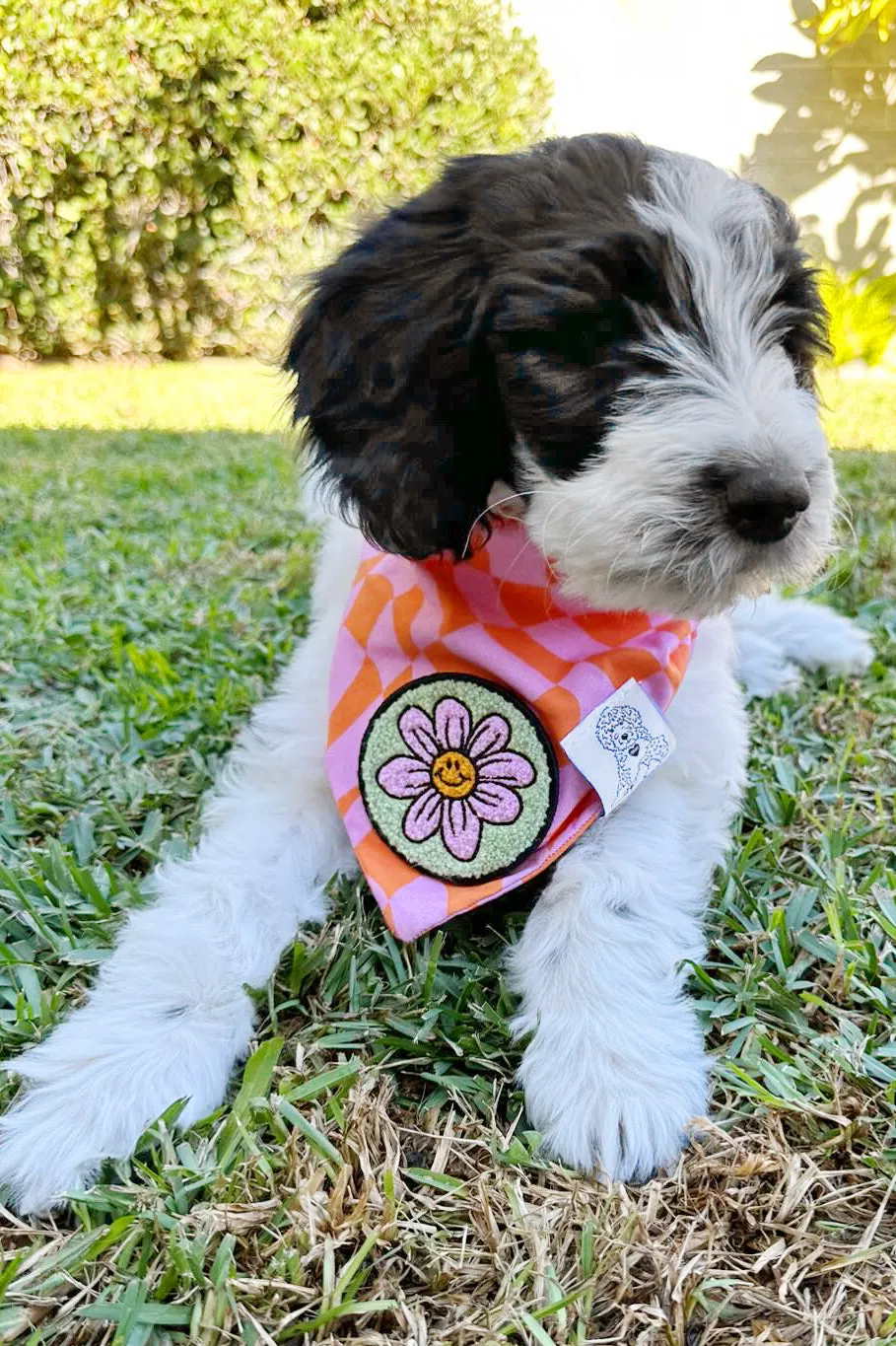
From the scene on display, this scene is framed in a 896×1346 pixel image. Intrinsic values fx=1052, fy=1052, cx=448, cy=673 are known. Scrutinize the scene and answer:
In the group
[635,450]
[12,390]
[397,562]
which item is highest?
[635,450]

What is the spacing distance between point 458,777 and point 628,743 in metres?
0.35

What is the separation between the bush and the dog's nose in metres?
8.21

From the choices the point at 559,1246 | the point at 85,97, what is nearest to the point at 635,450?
the point at 559,1246

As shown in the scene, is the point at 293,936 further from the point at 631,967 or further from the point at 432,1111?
the point at 631,967

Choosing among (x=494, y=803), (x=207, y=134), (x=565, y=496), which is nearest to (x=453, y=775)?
(x=494, y=803)

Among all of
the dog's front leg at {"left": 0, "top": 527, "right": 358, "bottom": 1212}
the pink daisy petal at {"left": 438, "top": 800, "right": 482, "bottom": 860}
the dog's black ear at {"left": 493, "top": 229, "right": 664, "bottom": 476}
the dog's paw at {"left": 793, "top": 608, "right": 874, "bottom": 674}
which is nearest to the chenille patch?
the pink daisy petal at {"left": 438, "top": 800, "right": 482, "bottom": 860}

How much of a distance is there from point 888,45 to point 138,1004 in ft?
35.0

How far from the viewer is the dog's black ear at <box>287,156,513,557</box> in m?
1.99

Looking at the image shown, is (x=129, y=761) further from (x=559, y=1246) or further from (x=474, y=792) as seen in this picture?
(x=559, y=1246)

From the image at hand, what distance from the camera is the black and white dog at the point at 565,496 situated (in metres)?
1.63

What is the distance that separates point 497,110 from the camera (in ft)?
30.7

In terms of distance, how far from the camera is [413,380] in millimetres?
2006

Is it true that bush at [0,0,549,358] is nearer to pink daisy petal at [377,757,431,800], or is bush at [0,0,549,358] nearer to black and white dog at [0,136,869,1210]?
black and white dog at [0,136,869,1210]

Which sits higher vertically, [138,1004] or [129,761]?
[138,1004]
